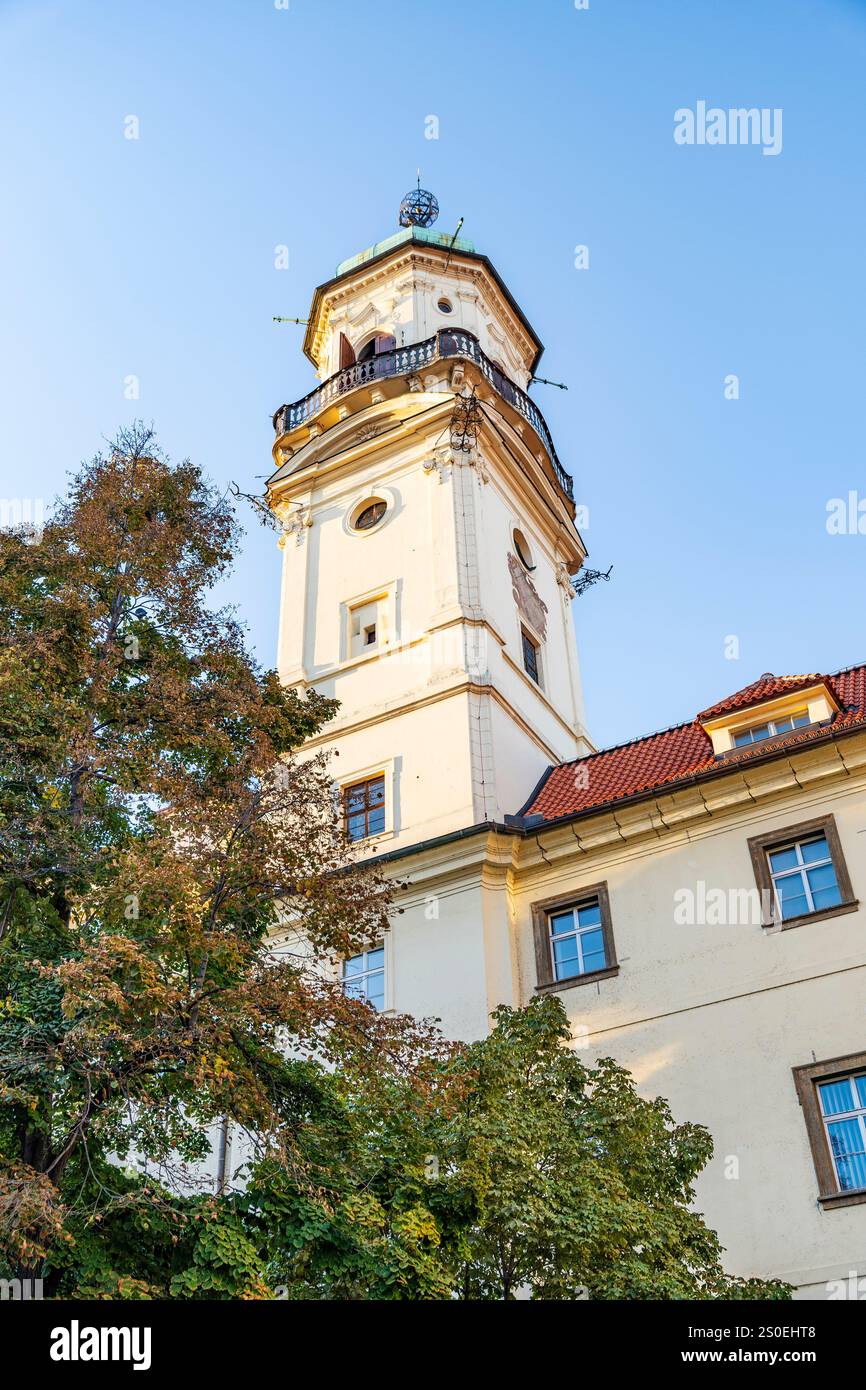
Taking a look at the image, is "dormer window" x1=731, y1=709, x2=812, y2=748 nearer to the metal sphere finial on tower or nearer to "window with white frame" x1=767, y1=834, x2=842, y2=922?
"window with white frame" x1=767, y1=834, x2=842, y2=922

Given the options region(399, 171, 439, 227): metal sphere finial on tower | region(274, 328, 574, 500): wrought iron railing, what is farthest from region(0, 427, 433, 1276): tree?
region(399, 171, 439, 227): metal sphere finial on tower

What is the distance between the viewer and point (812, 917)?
18219mm

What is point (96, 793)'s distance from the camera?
12.5 metres

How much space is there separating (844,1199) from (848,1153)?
1.99 feet

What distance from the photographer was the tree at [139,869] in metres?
10.5

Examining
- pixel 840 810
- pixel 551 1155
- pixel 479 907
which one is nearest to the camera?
pixel 551 1155

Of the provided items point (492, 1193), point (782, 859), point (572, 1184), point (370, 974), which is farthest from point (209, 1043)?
point (782, 859)

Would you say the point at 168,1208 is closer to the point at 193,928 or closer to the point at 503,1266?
the point at 193,928

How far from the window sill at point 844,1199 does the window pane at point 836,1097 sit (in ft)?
3.34

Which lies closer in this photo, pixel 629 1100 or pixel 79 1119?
pixel 79 1119

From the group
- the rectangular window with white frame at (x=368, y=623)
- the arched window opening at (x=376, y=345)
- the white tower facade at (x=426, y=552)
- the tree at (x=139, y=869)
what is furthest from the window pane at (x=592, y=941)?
the arched window opening at (x=376, y=345)

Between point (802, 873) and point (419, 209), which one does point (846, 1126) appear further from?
point (419, 209)
